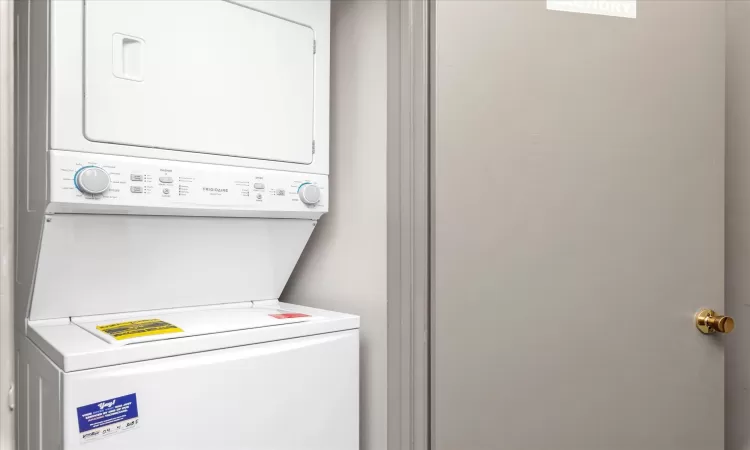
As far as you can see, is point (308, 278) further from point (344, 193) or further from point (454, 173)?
point (454, 173)

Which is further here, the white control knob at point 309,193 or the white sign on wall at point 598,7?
the white control knob at point 309,193

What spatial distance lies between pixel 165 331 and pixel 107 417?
0.22 m

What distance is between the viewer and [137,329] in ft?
3.97

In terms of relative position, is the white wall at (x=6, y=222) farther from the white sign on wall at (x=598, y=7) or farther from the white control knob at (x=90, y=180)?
the white sign on wall at (x=598, y=7)

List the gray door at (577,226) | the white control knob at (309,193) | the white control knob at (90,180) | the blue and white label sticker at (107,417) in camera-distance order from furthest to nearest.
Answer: the white control knob at (309,193), the gray door at (577,226), the white control knob at (90,180), the blue and white label sticker at (107,417)

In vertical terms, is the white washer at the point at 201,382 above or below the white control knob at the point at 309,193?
below

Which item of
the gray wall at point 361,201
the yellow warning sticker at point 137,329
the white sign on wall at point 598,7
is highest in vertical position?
the white sign on wall at point 598,7

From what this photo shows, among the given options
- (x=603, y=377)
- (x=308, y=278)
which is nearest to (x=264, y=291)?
(x=308, y=278)

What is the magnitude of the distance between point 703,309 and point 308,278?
1.22 meters

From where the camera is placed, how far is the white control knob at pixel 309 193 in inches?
59.5

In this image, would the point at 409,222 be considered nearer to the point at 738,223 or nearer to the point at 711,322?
the point at 711,322

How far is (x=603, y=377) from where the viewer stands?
1.38m

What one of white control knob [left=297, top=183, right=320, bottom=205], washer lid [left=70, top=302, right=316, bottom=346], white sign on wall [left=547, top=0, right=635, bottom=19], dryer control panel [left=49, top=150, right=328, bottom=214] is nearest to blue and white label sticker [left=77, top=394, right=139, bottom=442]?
washer lid [left=70, top=302, right=316, bottom=346]

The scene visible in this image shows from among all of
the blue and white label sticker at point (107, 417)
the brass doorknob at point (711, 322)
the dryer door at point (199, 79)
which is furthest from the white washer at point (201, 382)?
the brass doorknob at point (711, 322)
